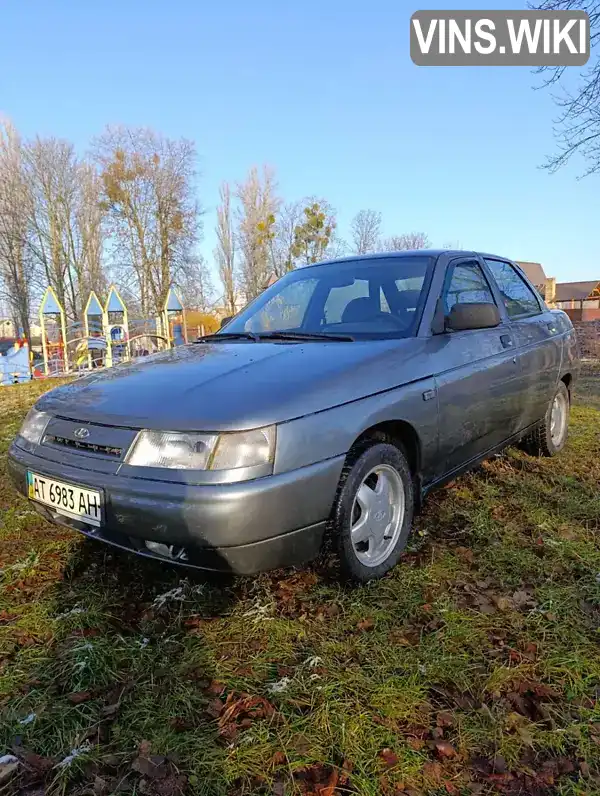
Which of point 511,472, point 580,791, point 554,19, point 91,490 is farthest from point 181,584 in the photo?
point 554,19

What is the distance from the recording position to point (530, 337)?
3768 millimetres

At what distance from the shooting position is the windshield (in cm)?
292

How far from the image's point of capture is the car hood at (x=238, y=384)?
77.6 inches

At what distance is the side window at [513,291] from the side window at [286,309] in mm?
1372

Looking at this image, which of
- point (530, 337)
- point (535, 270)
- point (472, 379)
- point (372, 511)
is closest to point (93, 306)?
point (530, 337)

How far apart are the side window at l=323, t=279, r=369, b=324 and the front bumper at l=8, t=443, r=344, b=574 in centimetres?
134

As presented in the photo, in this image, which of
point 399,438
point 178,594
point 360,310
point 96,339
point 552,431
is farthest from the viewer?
point 96,339

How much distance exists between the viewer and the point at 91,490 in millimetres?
2008

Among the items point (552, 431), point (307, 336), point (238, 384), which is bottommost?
point (552, 431)

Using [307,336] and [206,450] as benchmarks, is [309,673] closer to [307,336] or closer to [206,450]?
[206,450]

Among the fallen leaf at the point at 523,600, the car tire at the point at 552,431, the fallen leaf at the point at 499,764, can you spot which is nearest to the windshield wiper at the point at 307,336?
the fallen leaf at the point at 523,600

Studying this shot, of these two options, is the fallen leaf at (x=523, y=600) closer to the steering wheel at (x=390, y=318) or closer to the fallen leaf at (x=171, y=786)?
the steering wheel at (x=390, y=318)

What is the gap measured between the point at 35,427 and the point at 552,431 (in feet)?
12.8

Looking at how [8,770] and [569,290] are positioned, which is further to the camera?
[569,290]
